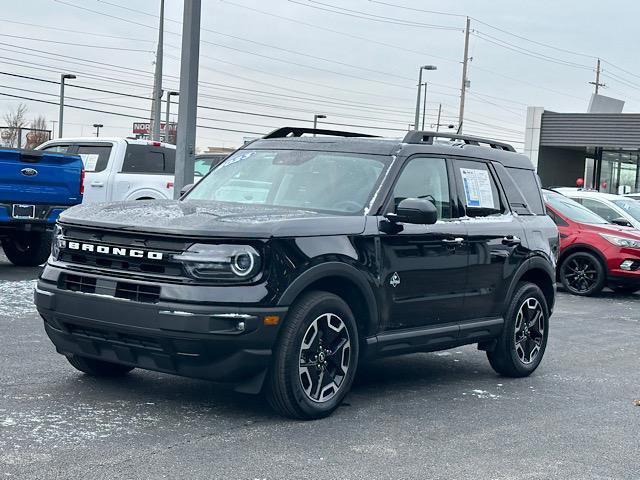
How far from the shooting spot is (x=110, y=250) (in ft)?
19.6

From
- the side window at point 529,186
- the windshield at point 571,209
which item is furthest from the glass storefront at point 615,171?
the side window at point 529,186

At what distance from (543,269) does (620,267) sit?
7671mm

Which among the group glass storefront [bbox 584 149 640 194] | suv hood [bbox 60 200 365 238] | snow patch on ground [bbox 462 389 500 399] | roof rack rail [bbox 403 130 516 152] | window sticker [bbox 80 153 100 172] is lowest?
snow patch on ground [bbox 462 389 500 399]

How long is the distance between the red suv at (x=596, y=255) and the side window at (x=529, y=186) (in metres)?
7.26

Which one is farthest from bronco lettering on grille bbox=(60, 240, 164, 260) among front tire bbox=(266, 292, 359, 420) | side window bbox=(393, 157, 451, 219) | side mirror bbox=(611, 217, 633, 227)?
side mirror bbox=(611, 217, 633, 227)

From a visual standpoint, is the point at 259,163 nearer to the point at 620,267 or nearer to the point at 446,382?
the point at 446,382

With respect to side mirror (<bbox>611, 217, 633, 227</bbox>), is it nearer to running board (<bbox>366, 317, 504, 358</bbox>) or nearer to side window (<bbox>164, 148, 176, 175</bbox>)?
side window (<bbox>164, 148, 176, 175</bbox>)

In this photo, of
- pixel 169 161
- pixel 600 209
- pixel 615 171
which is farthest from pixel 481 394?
pixel 615 171

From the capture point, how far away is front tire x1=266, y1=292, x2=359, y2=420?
5.93 meters

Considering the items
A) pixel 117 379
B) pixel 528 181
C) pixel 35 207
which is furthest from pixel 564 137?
pixel 117 379

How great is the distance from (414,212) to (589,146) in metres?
36.0

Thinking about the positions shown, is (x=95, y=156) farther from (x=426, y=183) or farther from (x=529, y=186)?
(x=426, y=183)

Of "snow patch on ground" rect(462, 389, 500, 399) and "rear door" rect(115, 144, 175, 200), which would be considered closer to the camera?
"snow patch on ground" rect(462, 389, 500, 399)

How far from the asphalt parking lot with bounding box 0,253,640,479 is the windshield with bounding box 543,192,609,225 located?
806 cm
